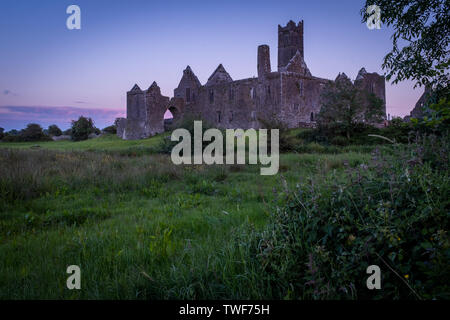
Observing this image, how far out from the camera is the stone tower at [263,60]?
128ft

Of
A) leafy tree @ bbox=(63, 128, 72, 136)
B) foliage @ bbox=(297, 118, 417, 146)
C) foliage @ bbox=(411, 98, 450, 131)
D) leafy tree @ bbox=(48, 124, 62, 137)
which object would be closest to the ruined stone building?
foliage @ bbox=(297, 118, 417, 146)

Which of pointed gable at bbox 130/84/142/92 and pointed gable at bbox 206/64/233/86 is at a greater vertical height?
pointed gable at bbox 206/64/233/86

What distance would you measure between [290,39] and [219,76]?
72.2 feet

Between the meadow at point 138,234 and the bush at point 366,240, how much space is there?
0.14 m

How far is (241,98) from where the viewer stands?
4406 centimetres

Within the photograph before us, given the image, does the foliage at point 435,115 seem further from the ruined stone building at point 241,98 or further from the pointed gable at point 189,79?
the pointed gable at point 189,79

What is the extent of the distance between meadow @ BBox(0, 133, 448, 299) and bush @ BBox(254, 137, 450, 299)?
0.14 metres

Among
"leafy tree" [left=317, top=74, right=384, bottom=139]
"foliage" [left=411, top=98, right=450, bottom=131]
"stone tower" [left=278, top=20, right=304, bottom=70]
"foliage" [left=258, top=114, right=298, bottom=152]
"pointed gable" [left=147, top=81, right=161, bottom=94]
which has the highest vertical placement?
"stone tower" [left=278, top=20, right=304, bottom=70]

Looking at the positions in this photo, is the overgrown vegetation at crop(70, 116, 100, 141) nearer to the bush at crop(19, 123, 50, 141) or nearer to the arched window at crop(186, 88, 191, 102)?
the bush at crop(19, 123, 50, 141)

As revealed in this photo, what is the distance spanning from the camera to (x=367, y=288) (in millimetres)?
2527

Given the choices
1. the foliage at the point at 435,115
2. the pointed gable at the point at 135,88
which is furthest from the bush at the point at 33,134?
the foliage at the point at 435,115

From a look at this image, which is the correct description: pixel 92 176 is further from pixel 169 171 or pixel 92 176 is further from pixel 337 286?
pixel 337 286

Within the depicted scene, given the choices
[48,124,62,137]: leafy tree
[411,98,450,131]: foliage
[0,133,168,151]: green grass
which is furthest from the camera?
[48,124,62,137]: leafy tree

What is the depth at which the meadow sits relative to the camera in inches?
117
